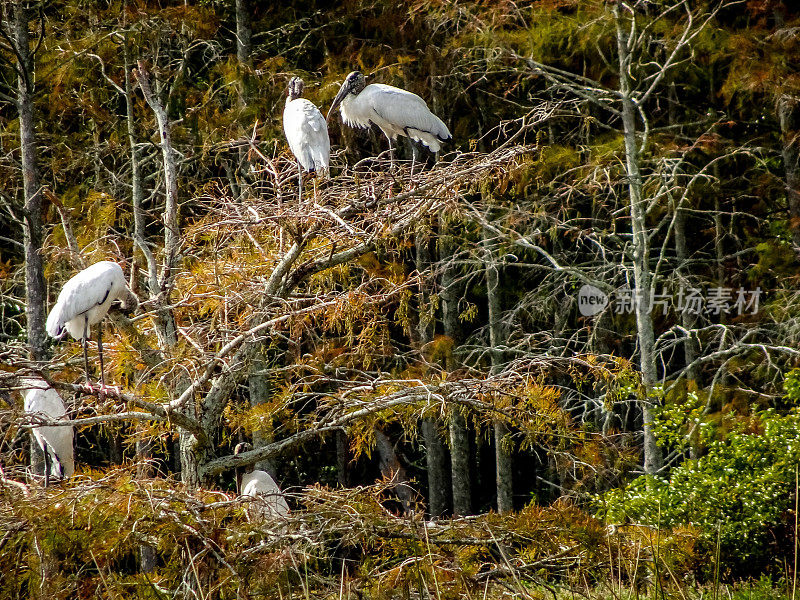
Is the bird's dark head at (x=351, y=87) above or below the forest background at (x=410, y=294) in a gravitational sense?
above

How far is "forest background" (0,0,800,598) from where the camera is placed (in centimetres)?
487

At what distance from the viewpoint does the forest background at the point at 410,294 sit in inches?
192

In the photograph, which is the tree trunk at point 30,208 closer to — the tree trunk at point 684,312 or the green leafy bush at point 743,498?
the green leafy bush at point 743,498

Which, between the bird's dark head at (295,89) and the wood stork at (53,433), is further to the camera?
the bird's dark head at (295,89)

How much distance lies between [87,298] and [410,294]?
A: 251cm

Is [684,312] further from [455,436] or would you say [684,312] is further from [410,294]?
[410,294]

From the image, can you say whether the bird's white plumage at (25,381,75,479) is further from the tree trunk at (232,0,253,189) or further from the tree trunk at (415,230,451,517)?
the tree trunk at (415,230,451,517)

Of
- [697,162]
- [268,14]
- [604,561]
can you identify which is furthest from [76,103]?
[604,561]

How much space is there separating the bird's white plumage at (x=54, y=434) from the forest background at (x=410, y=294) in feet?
0.83

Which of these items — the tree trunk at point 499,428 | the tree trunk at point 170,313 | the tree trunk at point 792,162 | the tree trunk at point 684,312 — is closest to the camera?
the tree trunk at point 170,313

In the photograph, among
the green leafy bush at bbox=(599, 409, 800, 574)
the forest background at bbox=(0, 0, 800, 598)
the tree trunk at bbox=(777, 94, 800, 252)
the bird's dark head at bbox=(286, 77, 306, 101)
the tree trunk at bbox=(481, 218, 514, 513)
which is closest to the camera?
the forest background at bbox=(0, 0, 800, 598)

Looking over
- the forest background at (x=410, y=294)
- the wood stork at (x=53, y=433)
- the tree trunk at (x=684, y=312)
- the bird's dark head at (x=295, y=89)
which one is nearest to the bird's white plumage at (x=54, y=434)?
the wood stork at (x=53, y=433)

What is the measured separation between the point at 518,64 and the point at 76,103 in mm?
4565

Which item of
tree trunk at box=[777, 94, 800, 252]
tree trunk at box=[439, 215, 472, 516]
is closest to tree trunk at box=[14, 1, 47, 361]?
tree trunk at box=[439, 215, 472, 516]
